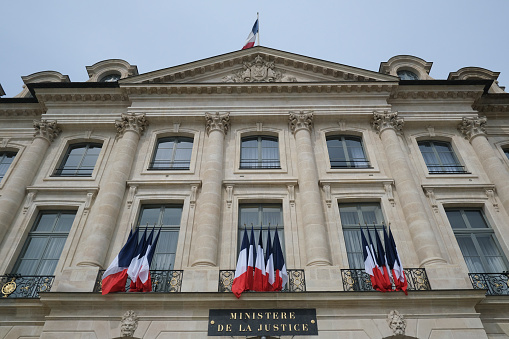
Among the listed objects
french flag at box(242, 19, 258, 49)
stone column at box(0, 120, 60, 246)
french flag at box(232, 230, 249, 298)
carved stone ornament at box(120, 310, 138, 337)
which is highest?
french flag at box(242, 19, 258, 49)

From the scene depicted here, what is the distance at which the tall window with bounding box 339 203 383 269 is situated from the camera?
11438 millimetres

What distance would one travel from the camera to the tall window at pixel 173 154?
1430 centimetres

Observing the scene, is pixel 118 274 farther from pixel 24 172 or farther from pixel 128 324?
pixel 24 172

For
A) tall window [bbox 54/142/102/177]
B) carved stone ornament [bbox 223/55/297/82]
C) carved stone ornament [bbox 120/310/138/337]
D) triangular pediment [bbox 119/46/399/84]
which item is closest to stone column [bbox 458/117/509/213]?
triangular pediment [bbox 119/46/399/84]

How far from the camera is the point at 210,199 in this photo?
1230 centimetres

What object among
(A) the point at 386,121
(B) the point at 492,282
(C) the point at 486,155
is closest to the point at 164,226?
(A) the point at 386,121

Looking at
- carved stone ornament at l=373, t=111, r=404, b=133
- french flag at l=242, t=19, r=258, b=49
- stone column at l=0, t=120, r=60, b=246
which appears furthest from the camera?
french flag at l=242, t=19, r=258, b=49

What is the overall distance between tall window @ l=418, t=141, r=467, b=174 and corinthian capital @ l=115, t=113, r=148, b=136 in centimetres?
1134

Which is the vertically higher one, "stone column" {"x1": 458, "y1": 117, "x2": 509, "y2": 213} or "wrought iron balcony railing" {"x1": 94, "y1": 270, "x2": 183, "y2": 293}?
"stone column" {"x1": 458, "y1": 117, "x2": 509, "y2": 213}

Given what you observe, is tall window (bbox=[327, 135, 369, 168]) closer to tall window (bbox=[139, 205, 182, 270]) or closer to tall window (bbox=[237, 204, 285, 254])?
tall window (bbox=[237, 204, 285, 254])

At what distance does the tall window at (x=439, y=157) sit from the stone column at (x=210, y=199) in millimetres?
8010

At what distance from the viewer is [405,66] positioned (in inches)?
715

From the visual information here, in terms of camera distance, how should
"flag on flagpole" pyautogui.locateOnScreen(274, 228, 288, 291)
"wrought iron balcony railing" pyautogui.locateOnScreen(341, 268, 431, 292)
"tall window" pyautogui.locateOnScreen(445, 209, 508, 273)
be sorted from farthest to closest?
"tall window" pyautogui.locateOnScreen(445, 209, 508, 273) < "wrought iron balcony railing" pyautogui.locateOnScreen(341, 268, 431, 292) < "flag on flagpole" pyautogui.locateOnScreen(274, 228, 288, 291)

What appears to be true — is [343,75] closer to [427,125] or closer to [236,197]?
[427,125]
